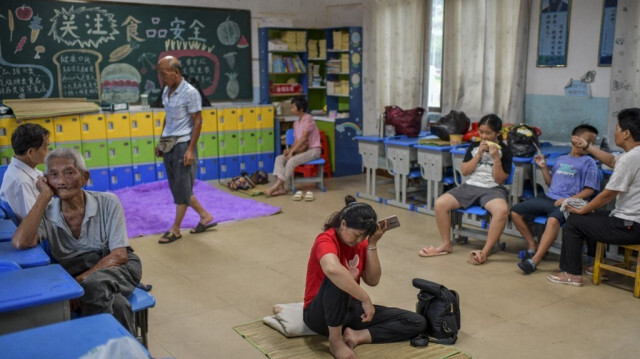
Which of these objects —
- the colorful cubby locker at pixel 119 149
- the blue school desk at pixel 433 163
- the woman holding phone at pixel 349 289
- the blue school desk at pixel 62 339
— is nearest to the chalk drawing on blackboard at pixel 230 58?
the colorful cubby locker at pixel 119 149

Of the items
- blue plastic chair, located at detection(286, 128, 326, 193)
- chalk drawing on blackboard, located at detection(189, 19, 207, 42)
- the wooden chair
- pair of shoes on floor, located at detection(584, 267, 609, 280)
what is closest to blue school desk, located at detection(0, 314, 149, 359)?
the wooden chair

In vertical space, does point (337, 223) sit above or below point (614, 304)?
above

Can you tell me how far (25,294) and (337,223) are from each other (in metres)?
1.67

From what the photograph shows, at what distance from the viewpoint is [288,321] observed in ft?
12.3

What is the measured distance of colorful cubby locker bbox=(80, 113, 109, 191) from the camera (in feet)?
24.8

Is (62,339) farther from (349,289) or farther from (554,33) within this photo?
(554,33)

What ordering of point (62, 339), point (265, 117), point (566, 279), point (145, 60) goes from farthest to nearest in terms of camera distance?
point (265, 117)
point (145, 60)
point (566, 279)
point (62, 339)

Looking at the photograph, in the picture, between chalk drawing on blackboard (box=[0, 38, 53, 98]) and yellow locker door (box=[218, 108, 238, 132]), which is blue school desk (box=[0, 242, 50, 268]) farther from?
yellow locker door (box=[218, 108, 238, 132])

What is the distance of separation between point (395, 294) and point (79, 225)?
228 cm

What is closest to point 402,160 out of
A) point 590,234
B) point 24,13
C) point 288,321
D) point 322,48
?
point 590,234

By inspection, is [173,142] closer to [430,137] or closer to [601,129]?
[430,137]

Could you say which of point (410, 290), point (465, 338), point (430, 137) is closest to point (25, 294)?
point (465, 338)

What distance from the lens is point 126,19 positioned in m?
8.03

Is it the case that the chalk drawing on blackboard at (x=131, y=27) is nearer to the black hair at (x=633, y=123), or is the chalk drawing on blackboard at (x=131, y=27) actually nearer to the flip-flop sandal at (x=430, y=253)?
the flip-flop sandal at (x=430, y=253)
